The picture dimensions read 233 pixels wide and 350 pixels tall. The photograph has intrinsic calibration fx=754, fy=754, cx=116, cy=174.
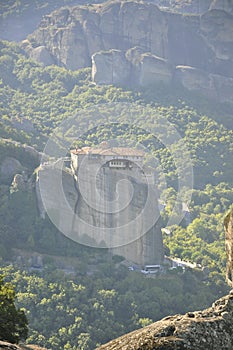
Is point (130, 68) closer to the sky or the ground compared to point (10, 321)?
closer to the sky

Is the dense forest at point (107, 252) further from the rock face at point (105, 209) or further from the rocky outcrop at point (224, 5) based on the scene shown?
the rocky outcrop at point (224, 5)

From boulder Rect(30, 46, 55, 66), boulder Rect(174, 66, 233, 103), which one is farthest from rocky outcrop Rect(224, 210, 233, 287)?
boulder Rect(30, 46, 55, 66)

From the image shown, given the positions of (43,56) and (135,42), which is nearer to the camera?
(135,42)

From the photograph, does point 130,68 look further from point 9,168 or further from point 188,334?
point 188,334

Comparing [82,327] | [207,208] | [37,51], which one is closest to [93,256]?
[82,327]

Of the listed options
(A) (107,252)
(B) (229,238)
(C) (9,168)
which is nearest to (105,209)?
(A) (107,252)

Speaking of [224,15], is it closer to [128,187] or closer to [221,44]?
[221,44]

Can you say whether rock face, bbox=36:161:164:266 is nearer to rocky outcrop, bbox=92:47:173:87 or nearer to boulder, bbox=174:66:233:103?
rocky outcrop, bbox=92:47:173:87
